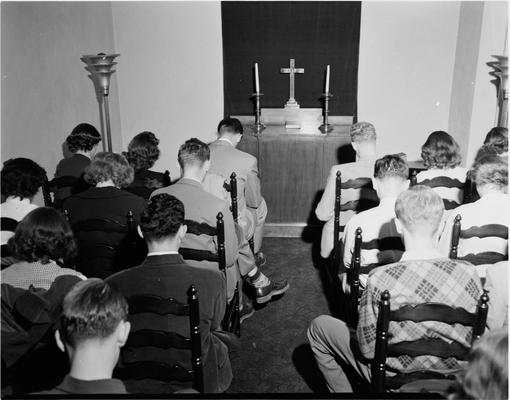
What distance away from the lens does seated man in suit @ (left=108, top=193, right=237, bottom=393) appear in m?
2.17

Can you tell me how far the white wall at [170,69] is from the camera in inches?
235

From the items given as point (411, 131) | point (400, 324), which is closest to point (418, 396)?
point (400, 324)

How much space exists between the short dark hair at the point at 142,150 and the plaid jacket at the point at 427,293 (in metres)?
2.14

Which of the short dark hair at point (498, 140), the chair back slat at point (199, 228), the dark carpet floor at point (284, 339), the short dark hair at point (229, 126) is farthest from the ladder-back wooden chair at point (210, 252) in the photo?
the short dark hair at point (498, 140)

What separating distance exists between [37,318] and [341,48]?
4769 millimetres

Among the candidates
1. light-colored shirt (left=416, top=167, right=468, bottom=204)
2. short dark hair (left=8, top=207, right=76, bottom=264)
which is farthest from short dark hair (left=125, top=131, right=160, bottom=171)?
light-colored shirt (left=416, top=167, right=468, bottom=204)

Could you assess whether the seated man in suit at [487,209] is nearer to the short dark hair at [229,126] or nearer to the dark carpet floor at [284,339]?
the dark carpet floor at [284,339]

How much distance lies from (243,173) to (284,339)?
1302 mm

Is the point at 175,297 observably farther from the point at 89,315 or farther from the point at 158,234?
the point at 89,315

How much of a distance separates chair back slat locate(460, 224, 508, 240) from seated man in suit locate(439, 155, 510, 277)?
0.12m

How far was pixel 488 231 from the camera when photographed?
2.67 metres

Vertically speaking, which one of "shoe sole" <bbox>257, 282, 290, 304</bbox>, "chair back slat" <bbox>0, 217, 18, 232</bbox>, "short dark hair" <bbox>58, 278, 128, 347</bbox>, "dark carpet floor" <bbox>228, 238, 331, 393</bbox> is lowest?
"dark carpet floor" <bbox>228, 238, 331, 393</bbox>

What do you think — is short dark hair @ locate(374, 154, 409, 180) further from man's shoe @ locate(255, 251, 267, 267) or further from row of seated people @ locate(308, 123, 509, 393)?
man's shoe @ locate(255, 251, 267, 267)

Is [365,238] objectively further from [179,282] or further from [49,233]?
[49,233]
